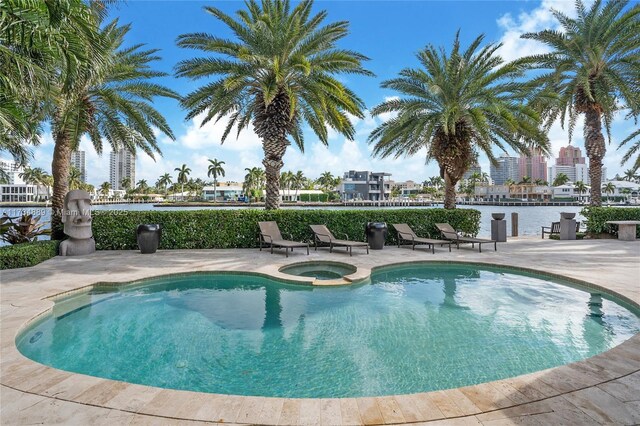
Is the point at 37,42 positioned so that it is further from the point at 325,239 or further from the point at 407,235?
the point at 407,235

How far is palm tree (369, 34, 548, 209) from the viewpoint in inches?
586

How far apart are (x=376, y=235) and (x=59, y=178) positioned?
11539mm

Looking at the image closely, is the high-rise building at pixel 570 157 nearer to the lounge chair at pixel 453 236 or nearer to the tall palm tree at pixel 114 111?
the lounge chair at pixel 453 236

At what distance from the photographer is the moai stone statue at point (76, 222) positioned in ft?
37.6

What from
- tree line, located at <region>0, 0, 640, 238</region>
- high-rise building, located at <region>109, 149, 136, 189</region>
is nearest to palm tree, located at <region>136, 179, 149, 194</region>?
high-rise building, located at <region>109, 149, 136, 189</region>

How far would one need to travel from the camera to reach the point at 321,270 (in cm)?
1005

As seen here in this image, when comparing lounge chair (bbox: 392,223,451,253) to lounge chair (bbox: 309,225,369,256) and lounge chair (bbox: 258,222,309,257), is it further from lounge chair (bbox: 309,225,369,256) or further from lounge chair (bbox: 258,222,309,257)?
lounge chair (bbox: 258,222,309,257)

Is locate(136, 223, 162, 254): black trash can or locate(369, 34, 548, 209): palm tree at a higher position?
locate(369, 34, 548, 209): palm tree

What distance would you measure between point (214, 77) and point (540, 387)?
45.6 ft

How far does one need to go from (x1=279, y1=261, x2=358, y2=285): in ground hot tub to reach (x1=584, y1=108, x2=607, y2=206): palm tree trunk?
52.9 ft

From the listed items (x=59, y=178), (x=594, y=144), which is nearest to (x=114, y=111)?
(x=59, y=178)

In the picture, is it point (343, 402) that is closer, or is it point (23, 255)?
point (343, 402)

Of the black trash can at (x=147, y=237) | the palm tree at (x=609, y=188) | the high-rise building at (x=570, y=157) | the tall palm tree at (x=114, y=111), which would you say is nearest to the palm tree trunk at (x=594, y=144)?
the tall palm tree at (x=114, y=111)

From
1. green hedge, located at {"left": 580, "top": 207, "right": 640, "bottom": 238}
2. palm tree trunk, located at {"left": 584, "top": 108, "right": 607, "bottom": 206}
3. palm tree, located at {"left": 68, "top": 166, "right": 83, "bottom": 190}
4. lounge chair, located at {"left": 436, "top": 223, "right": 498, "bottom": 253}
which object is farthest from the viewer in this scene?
palm tree, located at {"left": 68, "top": 166, "right": 83, "bottom": 190}
